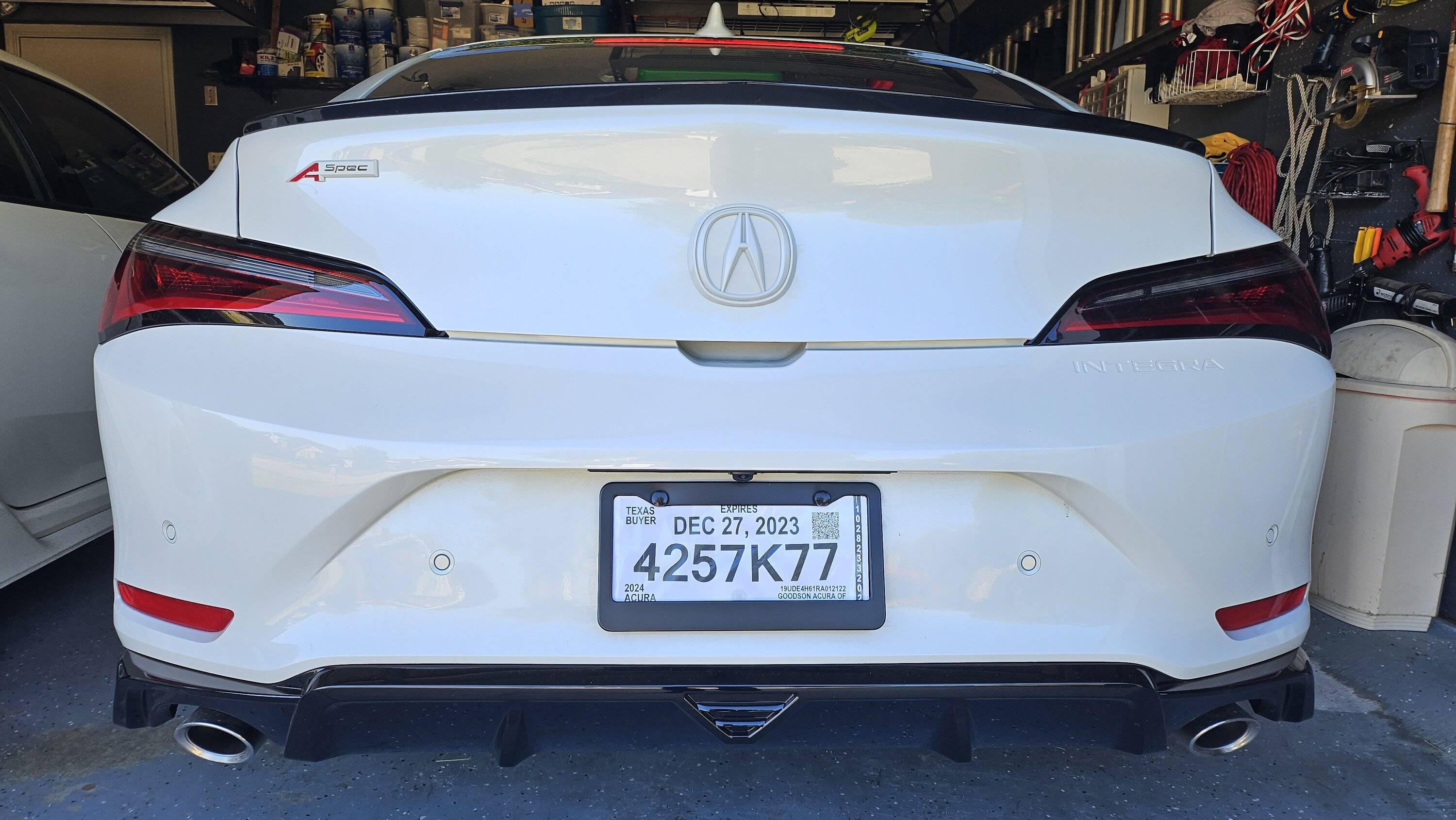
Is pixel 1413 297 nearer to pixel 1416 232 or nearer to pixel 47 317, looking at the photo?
pixel 1416 232

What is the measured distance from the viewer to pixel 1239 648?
1342mm

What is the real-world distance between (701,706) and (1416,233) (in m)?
2.81

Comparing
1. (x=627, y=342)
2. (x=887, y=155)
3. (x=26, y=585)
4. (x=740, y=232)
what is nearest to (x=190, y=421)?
(x=627, y=342)

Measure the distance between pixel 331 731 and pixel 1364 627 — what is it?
2.59 metres

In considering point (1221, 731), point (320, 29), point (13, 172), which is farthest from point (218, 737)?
point (320, 29)

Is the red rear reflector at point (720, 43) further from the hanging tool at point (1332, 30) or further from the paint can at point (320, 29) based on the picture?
the paint can at point (320, 29)

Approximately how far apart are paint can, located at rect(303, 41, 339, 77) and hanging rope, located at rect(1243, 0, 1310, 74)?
5306mm

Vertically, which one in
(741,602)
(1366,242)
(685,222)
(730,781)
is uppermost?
(685,222)

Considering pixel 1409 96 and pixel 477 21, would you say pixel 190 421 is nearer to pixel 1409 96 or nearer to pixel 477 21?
pixel 1409 96

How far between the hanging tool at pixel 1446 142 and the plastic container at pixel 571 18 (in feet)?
16.0

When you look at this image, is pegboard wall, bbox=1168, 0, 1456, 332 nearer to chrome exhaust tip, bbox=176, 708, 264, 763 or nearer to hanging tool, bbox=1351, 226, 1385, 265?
hanging tool, bbox=1351, 226, 1385, 265

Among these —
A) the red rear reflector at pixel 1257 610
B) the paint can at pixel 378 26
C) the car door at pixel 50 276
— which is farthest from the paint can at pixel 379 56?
the red rear reflector at pixel 1257 610

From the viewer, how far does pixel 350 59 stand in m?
6.53

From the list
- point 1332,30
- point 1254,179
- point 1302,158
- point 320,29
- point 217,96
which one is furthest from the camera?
point 217,96
